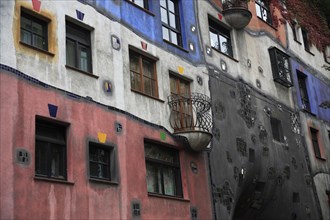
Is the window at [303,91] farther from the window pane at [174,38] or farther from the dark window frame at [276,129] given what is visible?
the window pane at [174,38]

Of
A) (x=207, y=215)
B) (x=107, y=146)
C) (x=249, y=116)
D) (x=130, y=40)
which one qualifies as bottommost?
(x=207, y=215)

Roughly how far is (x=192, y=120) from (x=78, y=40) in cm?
374

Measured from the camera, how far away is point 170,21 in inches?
572

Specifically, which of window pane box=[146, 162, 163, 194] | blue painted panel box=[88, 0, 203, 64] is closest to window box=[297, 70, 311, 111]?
blue painted panel box=[88, 0, 203, 64]

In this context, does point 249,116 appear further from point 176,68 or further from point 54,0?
point 54,0

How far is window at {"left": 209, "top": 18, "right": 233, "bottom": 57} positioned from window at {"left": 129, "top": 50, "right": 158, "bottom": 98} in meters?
3.34

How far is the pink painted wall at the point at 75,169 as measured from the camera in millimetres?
8867

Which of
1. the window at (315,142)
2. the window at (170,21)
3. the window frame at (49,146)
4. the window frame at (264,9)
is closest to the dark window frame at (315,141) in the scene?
the window at (315,142)

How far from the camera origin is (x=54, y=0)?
10766 millimetres

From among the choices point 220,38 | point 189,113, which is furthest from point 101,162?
point 220,38

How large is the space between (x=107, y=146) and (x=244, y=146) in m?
5.64

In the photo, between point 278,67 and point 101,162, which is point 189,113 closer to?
point 101,162

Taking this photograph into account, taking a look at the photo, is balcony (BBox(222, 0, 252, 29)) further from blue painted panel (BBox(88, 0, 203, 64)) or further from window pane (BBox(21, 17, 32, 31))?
window pane (BBox(21, 17, 32, 31))

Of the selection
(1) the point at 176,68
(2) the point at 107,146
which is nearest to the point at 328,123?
(1) the point at 176,68
